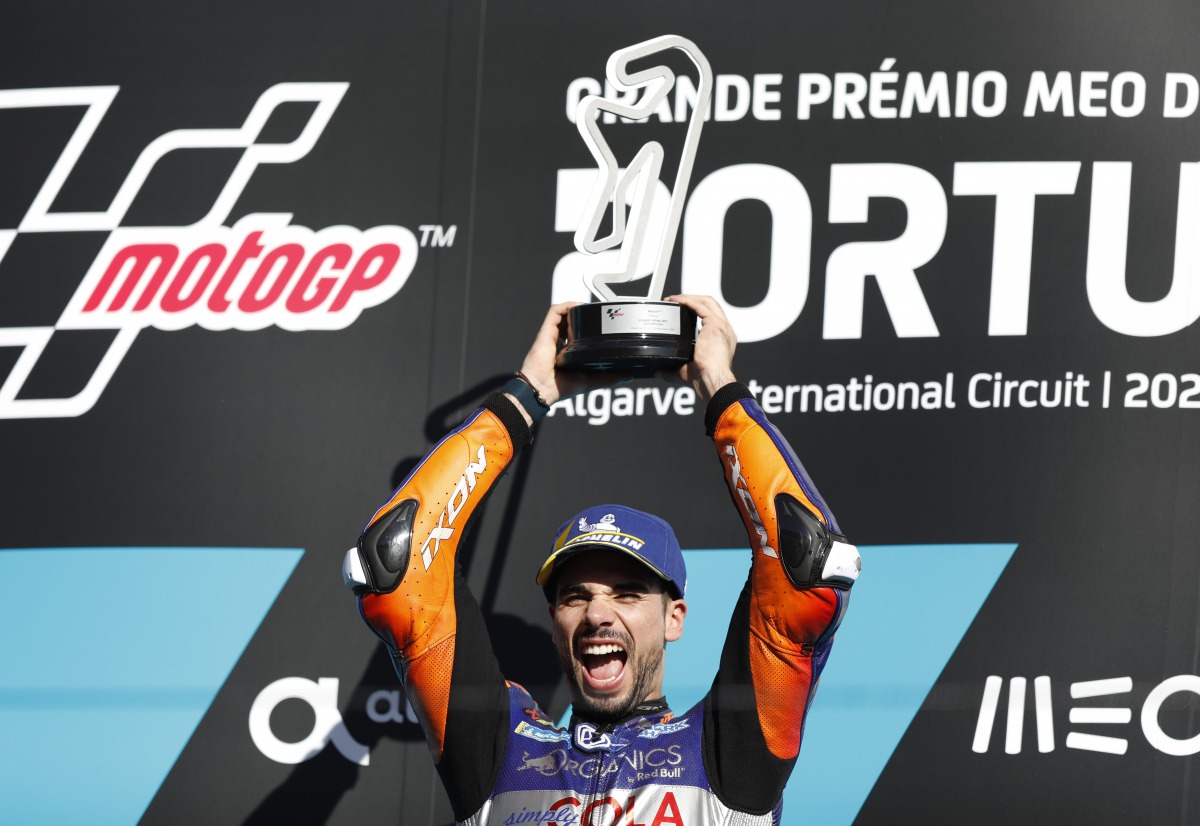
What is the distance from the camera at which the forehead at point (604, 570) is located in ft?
5.84

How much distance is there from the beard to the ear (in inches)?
2.4

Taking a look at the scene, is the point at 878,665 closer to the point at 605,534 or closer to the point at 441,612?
the point at 605,534

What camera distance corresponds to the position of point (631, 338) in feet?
5.86

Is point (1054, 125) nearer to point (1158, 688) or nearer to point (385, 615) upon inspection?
point (1158, 688)

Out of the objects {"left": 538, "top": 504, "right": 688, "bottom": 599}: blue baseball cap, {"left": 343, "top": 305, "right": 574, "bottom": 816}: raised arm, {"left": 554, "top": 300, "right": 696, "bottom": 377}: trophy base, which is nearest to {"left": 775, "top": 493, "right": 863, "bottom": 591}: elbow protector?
{"left": 538, "top": 504, "right": 688, "bottom": 599}: blue baseball cap

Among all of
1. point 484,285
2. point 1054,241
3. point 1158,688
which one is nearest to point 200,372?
point 484,285

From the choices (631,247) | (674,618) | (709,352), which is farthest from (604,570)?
(631,247)

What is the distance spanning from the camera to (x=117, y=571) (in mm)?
2289

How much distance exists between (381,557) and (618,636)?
0.34 m

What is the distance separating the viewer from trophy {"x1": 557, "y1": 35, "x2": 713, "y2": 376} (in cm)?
180

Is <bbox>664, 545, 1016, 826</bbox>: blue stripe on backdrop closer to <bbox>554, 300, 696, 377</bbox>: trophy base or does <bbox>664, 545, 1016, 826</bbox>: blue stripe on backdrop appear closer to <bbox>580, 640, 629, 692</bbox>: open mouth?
<bbox>580, 640, 629, 692</bbox>: open mouth

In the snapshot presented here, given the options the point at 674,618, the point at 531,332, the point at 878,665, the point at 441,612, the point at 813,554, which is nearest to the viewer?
the point at 813,554

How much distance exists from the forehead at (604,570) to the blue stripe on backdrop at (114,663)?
69 cm

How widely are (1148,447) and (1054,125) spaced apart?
58 centimetres
